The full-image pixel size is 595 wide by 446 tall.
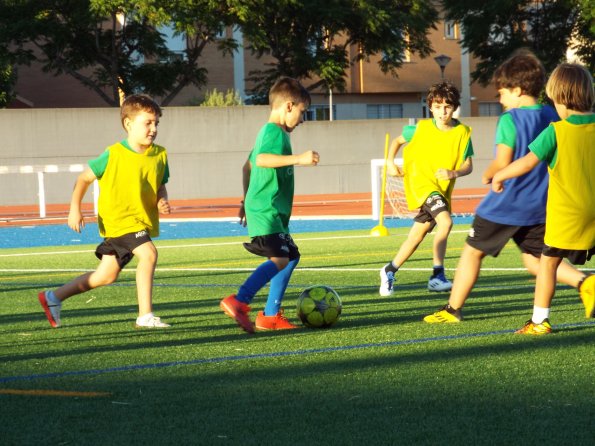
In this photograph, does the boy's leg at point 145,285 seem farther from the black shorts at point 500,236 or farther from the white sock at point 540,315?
the white sock at point 540,315

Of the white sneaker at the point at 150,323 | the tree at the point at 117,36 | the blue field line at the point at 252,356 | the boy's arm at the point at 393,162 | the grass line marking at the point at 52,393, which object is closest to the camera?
the grass line marking at the point at 52,393

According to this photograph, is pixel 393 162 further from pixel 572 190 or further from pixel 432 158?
pixel 572 190

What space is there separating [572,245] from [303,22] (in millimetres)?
40303

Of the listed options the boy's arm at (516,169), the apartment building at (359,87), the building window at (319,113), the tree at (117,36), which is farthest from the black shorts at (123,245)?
the building window at (319,113)

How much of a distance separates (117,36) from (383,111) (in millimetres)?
20734

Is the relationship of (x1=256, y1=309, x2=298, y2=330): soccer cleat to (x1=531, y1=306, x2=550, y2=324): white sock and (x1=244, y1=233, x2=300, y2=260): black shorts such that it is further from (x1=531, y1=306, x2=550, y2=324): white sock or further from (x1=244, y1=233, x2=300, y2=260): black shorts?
(x1=531, y1=306, x2=550, y2=324): white sock

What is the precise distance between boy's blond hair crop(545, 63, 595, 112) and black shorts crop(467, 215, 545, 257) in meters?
0.90

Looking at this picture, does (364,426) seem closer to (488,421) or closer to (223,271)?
(488,421)

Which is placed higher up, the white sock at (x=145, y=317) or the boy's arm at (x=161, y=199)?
the boy's arm at (x=161, y=199)

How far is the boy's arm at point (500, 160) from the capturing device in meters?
6.83

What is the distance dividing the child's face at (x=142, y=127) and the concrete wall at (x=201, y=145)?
1087 inches

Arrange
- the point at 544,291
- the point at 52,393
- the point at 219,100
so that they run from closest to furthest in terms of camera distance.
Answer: the point at 52,393 < the point at 544,291 < the point at 219,100

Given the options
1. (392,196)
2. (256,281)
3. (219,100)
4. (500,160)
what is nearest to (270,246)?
(256,281)

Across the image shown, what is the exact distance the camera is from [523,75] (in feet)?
23.7
